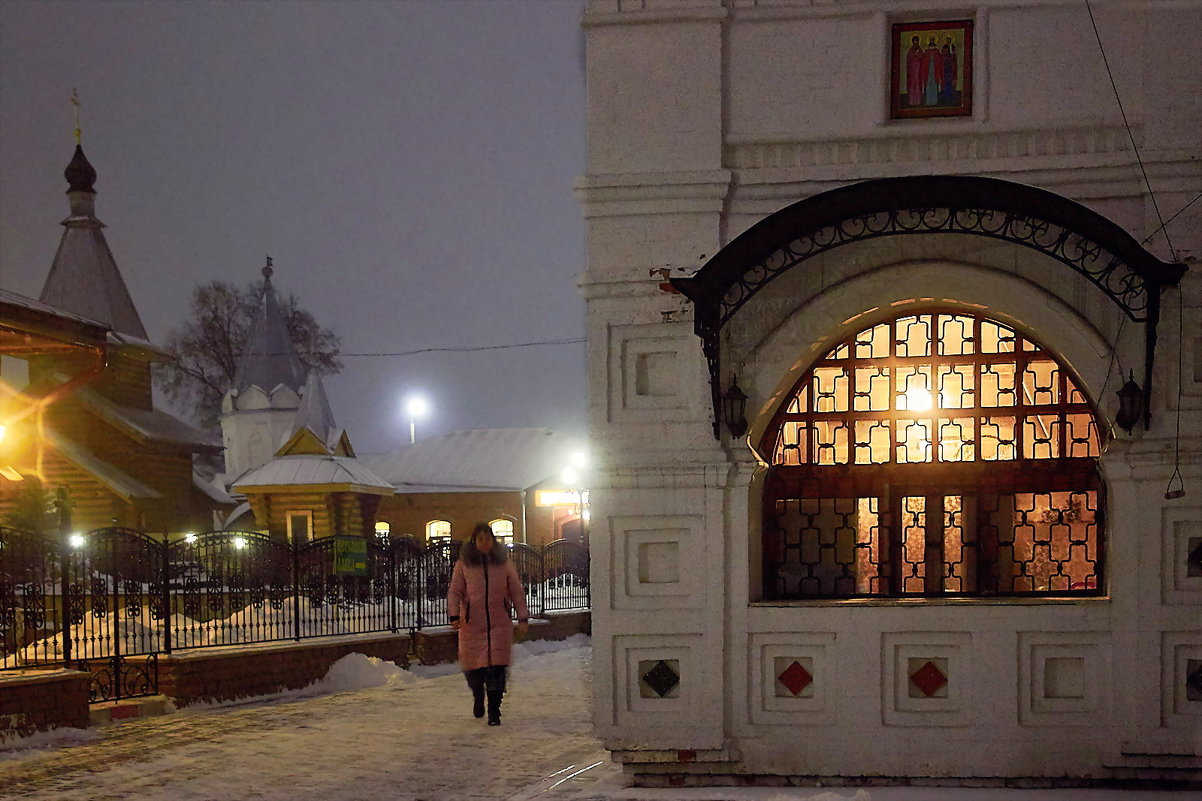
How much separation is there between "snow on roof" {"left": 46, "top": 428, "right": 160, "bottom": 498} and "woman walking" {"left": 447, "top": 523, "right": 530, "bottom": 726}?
73.0 feet

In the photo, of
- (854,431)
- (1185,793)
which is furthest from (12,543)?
(1185,793)

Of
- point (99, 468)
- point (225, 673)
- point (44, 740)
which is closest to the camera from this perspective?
point (44, 740)

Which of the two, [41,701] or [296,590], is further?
[296,590]

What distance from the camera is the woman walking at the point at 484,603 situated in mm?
10062

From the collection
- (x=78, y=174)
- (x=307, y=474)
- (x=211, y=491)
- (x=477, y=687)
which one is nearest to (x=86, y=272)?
(x=78, y=174)

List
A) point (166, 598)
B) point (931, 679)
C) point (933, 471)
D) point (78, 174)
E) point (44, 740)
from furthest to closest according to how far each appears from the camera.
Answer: point (78, 174) < point (166, 598) < point (44, 740) < point (933, 471) < point (931, 679)

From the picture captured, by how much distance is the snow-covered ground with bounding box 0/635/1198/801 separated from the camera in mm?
7557

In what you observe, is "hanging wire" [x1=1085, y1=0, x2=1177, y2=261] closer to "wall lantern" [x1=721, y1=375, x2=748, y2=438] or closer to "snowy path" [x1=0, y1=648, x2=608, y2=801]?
"wall lantern" [x1=721, y1=375, x2=748, y2=438]

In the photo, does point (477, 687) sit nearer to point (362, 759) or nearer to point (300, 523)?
point (362, 759)

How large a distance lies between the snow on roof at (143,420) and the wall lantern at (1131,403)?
2842 cm

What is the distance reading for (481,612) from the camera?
1007cm

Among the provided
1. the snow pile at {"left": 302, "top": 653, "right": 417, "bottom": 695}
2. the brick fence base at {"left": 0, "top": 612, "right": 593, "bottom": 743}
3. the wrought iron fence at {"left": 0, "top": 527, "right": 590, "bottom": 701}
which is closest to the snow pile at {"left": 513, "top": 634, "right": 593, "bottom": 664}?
the brick fence base at {"left": 0, "top": 612, "right": 593, "bottom": 743}

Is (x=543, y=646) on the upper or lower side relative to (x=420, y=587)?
lower

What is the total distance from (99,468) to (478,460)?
18.5 metres
